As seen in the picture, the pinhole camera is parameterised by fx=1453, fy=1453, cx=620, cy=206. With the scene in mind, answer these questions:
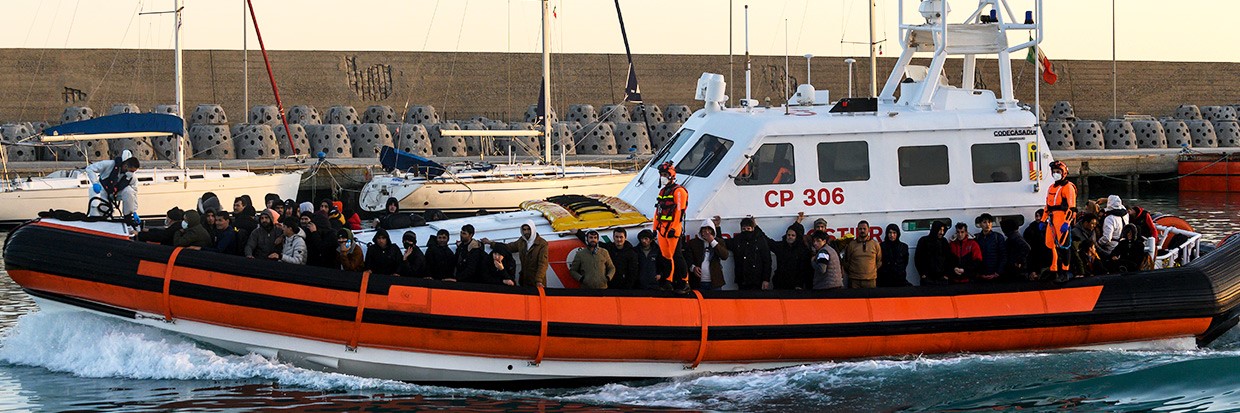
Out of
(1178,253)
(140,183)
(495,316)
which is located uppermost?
(140,183)

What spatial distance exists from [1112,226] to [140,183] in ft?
53.6

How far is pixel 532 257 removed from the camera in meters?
10.4

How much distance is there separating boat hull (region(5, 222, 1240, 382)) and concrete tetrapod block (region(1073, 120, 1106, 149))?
2680 cm

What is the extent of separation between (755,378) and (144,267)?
14.2 feet

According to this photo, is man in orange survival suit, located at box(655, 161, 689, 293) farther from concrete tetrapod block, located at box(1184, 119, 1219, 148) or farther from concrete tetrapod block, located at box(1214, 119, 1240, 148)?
concrete tetrapod block, located at box(1214, 119, 1240, 148)

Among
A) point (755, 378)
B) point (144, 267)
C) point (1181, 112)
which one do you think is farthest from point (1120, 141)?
point (144, 267)

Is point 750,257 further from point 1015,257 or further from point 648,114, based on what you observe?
point 648,114

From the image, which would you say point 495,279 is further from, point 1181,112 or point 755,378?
point 1181,112

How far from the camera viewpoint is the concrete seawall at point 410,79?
40250 mm

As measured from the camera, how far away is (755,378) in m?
10.4

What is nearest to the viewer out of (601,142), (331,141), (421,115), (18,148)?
(18,148)

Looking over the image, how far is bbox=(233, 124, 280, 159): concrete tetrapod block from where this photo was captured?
3100 cm

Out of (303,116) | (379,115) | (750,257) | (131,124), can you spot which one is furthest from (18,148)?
(750,257)

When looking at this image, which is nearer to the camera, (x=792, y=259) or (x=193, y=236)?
(x=193, y=236)
